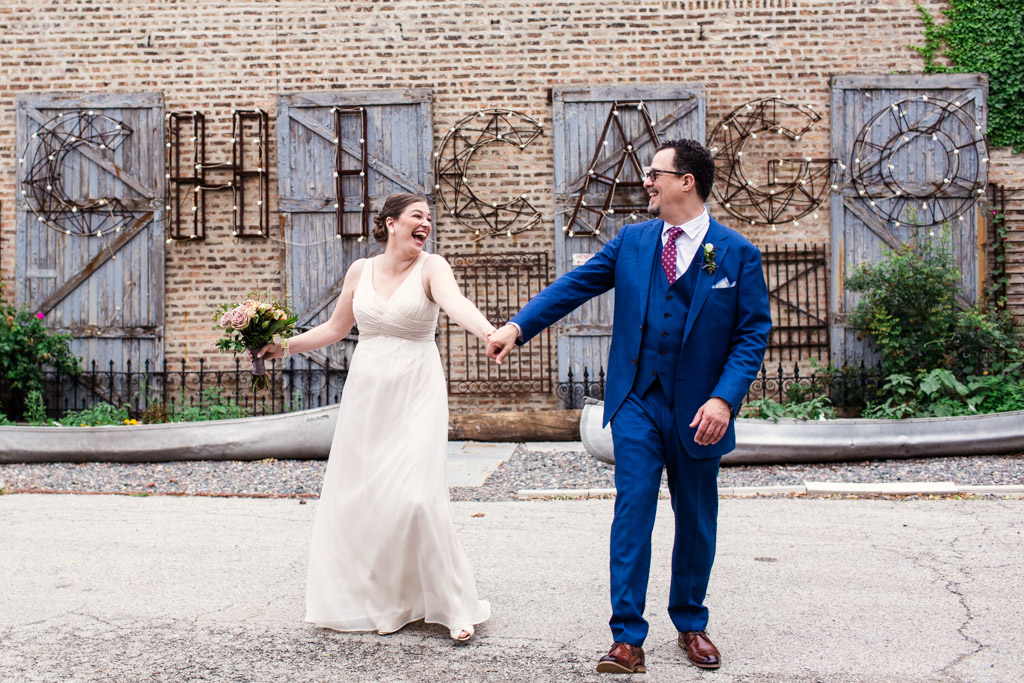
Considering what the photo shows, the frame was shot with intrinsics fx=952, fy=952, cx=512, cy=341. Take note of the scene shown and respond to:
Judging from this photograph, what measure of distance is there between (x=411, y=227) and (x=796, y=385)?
23.8 feet

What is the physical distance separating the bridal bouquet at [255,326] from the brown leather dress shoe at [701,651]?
2.24 metres

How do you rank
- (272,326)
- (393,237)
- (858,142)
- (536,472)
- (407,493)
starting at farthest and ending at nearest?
(858,142)
(536,472)
(272,326)
(393,237)
(407,493)

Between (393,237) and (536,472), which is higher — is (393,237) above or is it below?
above

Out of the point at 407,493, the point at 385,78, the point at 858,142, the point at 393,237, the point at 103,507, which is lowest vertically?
the point at 103,507

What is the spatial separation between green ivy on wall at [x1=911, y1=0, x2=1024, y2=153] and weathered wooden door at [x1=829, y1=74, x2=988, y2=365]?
0.58 ft

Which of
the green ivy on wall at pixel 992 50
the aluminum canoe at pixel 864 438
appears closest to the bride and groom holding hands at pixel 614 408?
the aluminum canoe at pixel 864 438

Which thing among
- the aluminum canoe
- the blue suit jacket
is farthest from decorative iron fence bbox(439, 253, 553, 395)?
the blue suit jacket

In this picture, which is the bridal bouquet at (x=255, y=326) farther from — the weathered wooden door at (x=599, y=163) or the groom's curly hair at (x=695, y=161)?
the weathered wooden door at (x=599, y=163)

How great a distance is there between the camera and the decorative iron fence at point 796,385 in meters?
10.2

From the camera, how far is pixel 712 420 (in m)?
3.34

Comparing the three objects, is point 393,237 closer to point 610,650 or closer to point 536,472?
point 610,650

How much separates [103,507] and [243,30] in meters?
6.55

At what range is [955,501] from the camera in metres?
6.61

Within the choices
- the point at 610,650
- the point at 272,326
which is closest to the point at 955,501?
the point at 610,650
